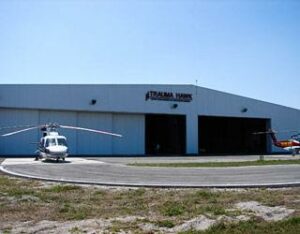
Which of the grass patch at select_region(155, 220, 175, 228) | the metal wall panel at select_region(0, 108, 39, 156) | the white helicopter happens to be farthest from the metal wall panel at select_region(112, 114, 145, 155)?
the grass patch at select_region(155, 220, 175, 228)

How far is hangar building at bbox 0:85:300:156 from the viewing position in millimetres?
46438

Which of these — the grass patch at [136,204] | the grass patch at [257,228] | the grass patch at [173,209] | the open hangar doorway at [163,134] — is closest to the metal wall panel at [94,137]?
the open hangar doorway at [163,134]

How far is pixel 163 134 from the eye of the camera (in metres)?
62.4

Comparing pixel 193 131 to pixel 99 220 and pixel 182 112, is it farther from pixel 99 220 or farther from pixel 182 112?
pixel 99 220

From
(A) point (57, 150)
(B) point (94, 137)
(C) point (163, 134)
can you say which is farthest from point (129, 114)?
(A) point (57, 150)

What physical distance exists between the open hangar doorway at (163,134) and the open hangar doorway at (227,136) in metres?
6.31

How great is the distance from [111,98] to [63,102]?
17.3ft

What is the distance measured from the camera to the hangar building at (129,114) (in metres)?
46.4

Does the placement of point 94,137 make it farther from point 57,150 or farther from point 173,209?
point 173,209

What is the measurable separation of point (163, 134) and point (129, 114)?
1065cm

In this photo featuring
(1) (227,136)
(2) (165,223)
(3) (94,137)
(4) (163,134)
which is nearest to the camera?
(2) (165,223)

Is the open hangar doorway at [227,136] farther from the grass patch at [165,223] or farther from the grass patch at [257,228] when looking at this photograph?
the grass patch at [257,228]

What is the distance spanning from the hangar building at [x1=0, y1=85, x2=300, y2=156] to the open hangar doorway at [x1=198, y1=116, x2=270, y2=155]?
0.72 m

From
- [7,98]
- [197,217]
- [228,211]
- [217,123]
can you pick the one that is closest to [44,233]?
[197,217]
